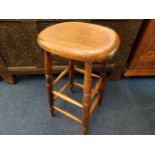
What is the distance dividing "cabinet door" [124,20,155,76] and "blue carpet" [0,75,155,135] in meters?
0.12

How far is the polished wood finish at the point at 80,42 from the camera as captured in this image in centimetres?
54

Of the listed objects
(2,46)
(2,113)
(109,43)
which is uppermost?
(109,43)

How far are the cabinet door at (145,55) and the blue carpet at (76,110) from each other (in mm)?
123

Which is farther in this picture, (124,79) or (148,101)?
(124,79)

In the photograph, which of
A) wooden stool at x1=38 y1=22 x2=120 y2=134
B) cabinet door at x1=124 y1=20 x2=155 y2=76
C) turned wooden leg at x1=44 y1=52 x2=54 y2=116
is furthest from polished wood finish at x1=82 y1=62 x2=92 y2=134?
cabinet door at x1=124 y1=20 x2=155 y2=76

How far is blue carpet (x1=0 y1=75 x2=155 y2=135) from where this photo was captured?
1.00 metres

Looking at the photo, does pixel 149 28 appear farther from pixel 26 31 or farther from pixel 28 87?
pixel 28 87

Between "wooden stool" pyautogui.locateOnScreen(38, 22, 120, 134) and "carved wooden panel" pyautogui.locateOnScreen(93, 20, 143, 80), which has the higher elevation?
"wooden stool" pyautogui.locateOnScreen(38, 22, 120, 134)

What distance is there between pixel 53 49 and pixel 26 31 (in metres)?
0.45

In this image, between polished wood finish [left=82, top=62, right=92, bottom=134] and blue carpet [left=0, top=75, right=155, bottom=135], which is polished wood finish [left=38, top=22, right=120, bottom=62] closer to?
polished wood finish [left=82, top=62, right=92, bottom=134]

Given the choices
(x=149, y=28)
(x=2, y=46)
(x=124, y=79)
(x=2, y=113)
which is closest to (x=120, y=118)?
(x=124, y=79)

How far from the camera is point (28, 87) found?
4.11ft
